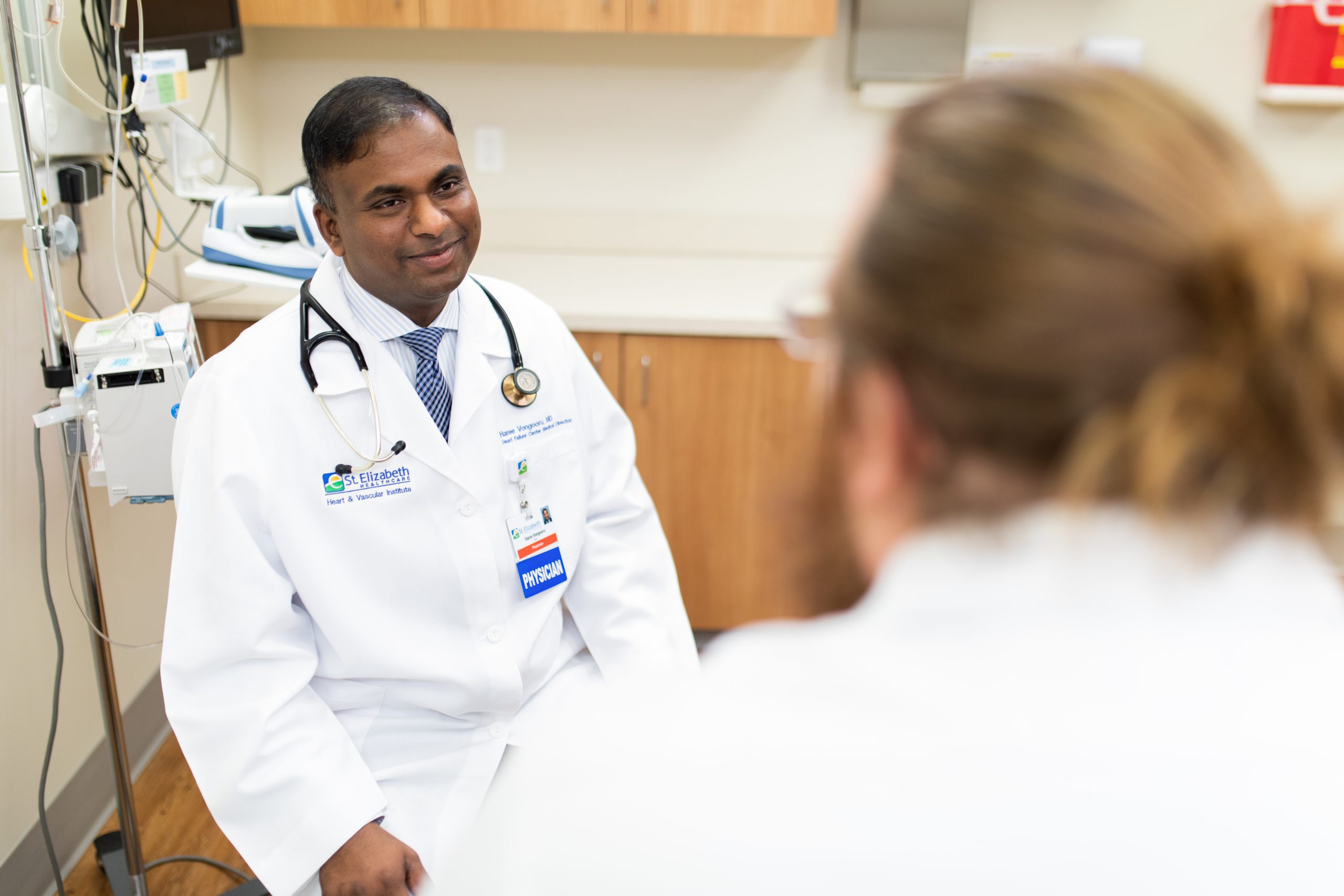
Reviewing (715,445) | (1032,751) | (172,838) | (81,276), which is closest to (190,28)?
(81,276)

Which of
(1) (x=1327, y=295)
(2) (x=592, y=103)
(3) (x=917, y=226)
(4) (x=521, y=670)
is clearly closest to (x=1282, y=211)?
(1) (x=1327, y=295)

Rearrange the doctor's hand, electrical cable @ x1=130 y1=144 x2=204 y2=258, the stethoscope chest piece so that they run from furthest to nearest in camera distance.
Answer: electrical cable @ x1=130 y1=144 x2=204 y2=258 → the stethoscope chest piece → the doctor's hand

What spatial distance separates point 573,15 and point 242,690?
1.72 m

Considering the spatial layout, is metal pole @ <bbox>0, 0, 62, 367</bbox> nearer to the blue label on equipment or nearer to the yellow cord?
the yellow cord

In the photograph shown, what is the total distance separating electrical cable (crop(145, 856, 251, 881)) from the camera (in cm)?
183

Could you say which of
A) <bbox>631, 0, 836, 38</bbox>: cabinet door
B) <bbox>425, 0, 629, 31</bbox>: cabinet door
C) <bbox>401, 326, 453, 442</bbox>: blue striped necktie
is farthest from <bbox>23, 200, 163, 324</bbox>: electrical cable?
<bbox>631, 0, 836, 38</bbox>: cabinet door

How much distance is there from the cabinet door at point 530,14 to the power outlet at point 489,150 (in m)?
0.39

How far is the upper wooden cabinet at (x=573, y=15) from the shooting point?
2377mm

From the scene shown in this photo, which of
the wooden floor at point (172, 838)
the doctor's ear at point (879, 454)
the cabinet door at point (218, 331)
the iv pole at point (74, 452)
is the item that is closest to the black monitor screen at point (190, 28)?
the iv pole at point (74, 452)

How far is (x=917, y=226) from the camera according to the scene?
50cm

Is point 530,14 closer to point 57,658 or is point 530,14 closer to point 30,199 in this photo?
point 30,199

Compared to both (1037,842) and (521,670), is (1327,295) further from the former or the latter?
(521,670)

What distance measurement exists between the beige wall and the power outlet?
0.02 m

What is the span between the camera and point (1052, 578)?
0.49m
